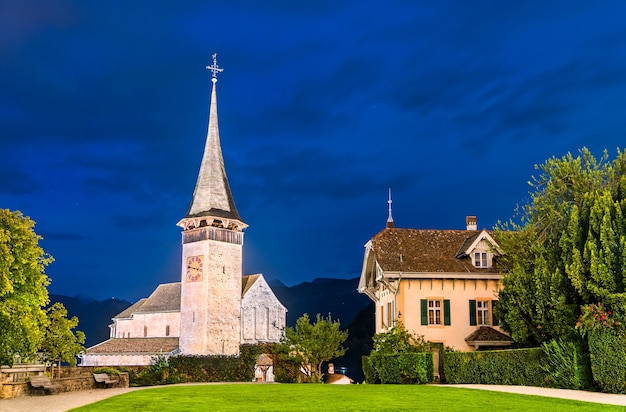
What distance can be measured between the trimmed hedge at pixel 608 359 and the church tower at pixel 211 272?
44930 millimetres

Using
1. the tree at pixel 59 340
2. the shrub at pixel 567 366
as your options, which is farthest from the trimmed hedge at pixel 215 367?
the shrub at pixel 567 366

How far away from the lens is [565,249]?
92.1 feet

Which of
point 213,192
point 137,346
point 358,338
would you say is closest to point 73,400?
point 213,192

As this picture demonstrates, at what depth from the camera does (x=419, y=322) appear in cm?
3969

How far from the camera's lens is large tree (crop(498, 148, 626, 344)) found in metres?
25.3

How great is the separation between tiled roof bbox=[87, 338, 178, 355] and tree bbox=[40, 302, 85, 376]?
3141cm

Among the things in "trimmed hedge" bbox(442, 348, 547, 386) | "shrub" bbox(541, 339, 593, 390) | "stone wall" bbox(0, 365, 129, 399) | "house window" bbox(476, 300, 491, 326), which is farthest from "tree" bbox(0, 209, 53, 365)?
"house window" bbox(476, 300, 491, 326)

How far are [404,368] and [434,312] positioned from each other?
26.0ft

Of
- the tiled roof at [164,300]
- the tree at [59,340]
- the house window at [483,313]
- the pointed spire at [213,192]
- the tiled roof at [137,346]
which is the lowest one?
the tiled roof at [137,346]

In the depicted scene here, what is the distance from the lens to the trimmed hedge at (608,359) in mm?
23344

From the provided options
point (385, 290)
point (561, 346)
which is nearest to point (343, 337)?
point (385, 290)

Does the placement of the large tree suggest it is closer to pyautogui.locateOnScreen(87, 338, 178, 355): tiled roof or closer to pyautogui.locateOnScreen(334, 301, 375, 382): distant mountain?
pyautogui.locateOnScreen(87, 338, 178, 355): tiled roof

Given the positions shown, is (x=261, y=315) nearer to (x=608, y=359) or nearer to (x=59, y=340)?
(x=59, y=340)

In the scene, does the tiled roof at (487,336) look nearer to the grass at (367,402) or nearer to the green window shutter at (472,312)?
the green window shutter at (472,312)
